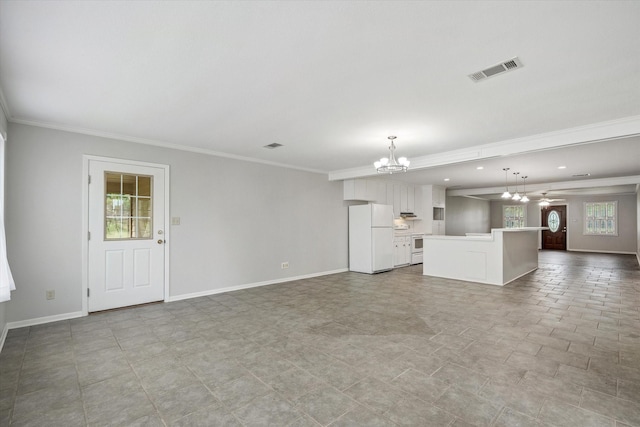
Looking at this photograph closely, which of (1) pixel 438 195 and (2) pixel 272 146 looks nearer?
(2) pixel 272 146

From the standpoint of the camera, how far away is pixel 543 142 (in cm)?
430

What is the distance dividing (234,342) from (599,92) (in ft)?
14.2

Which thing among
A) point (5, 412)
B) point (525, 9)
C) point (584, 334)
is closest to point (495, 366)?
point (584, 334)

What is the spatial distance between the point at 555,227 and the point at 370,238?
37.3 ft

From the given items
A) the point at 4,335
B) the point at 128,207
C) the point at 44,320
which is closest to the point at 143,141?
the point at 128,207

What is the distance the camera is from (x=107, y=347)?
3127 mm

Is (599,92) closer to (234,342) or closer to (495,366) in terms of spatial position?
(495,366)

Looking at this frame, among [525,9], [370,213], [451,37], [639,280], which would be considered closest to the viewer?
[525,9]

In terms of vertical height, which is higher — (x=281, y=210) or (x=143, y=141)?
(x=143, y=141)

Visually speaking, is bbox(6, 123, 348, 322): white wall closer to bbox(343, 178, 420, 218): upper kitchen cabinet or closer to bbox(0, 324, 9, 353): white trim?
bbox(0, 324, 9, 353): white trim

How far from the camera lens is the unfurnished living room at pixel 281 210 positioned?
2002 mm

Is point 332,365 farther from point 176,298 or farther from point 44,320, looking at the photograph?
point 44,320

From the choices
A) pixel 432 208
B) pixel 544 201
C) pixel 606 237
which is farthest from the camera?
pixel 606 237

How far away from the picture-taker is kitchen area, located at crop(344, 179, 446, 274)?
24.4 ft
